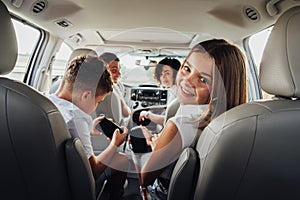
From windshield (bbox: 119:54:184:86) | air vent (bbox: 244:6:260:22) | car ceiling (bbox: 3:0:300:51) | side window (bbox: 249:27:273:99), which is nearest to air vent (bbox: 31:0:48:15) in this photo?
car ceiling (bbox: 3:0:300:51)

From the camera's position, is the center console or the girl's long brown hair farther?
the center console

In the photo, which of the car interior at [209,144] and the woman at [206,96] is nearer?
the car interior at [209,144]

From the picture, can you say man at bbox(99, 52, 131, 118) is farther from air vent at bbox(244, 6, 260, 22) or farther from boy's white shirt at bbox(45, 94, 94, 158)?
air vent at bbox(244, 6, 260, 22)

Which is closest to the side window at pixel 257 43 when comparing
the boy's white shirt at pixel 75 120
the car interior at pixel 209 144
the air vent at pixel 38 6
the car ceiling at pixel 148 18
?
the car ceiling at pixel 148 18

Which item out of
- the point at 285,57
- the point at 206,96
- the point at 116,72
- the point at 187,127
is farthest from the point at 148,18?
the point at 285,57

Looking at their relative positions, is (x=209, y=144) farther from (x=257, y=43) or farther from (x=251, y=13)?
(x=257, y=43)

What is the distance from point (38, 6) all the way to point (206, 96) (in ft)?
3.71

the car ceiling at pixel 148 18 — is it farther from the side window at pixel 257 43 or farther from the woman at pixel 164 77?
the woman at pixel 164 77

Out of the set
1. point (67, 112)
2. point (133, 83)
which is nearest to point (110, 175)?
point (67, 112)

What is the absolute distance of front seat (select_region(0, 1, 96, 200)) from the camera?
3.06 feet

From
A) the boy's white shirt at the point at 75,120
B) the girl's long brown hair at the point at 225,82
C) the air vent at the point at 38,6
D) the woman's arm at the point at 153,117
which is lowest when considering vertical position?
the woman's arm at the point at 153,117

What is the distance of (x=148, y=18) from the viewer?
6.36 ft

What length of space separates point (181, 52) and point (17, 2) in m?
1.60

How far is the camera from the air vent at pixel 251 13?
5.45 feet
